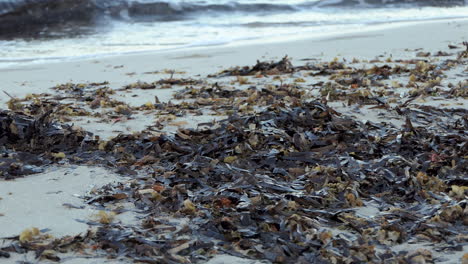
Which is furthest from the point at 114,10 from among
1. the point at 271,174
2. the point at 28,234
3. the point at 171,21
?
the point at 28,234

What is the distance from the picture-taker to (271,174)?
2650 millimetres

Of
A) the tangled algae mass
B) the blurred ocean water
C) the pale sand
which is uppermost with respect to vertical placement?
the blurred ocean water

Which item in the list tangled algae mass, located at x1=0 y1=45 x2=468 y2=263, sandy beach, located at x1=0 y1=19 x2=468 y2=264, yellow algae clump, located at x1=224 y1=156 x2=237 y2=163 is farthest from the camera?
yellow algae clump, located at x1=224 y1=156 x2=237 y2=163

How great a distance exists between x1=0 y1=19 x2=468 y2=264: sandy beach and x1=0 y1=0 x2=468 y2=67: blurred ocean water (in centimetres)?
112

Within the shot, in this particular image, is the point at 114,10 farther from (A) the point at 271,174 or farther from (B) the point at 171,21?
(A) the point at 271,174

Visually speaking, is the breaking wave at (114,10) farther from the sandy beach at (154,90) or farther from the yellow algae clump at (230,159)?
the yellow algae clump at (230,159)

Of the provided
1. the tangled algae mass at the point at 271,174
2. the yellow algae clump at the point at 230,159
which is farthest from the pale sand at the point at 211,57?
the yellow algae clump at the point at 230,159

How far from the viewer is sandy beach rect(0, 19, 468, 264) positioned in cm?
222

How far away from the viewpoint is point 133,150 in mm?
3039

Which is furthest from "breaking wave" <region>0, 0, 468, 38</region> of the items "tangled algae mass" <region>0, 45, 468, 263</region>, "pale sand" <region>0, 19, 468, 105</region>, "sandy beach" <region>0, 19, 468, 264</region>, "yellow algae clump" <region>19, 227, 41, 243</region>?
"yellow algae clump" <region>19, 227, 41, 243</region>

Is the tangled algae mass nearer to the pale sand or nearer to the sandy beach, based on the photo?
the sandy beach

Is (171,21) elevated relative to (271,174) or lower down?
elevated

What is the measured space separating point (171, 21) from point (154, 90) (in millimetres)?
7175

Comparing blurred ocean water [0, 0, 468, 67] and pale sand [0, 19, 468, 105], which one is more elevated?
blurred ocean water [0, 0, 468, 67]
